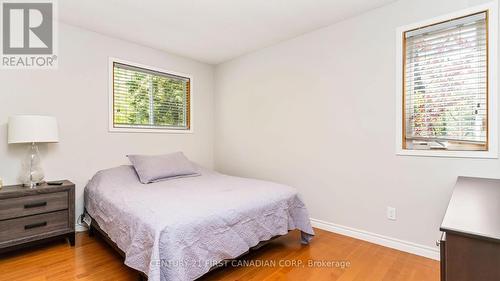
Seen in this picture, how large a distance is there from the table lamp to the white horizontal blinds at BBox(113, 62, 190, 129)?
2.72 ft

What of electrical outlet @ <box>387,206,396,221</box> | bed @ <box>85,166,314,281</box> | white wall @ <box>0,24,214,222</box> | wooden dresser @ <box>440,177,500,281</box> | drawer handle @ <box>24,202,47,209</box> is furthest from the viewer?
white wall @ <box>0,24,214,222</box>

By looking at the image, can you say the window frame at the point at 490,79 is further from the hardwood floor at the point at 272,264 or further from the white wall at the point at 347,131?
the hardwood floor at the point at 272,264

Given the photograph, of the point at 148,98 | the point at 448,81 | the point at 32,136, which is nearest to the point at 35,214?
the point at 32,136

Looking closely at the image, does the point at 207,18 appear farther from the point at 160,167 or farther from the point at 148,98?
the point at 160,167

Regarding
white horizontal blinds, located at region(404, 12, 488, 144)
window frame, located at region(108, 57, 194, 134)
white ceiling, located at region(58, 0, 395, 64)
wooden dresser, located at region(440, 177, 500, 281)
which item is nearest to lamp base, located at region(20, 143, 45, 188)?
window frame, located at region(108, 57, 194, 134)

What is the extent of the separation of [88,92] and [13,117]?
80cm

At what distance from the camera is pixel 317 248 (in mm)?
2404

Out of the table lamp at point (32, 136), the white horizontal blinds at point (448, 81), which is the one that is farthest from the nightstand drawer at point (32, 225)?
the white horizontal blinds at point (448, 81)

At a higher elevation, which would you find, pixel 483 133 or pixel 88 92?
pixel 88 92

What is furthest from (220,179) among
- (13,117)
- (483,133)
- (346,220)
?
(483,133)

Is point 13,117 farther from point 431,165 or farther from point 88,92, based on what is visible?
point 431,165

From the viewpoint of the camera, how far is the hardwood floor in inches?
74.9

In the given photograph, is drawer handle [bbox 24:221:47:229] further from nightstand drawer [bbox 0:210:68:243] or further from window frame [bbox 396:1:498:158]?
window frame [bbox 396:1:498:158]

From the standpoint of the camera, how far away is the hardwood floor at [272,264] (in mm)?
1902
